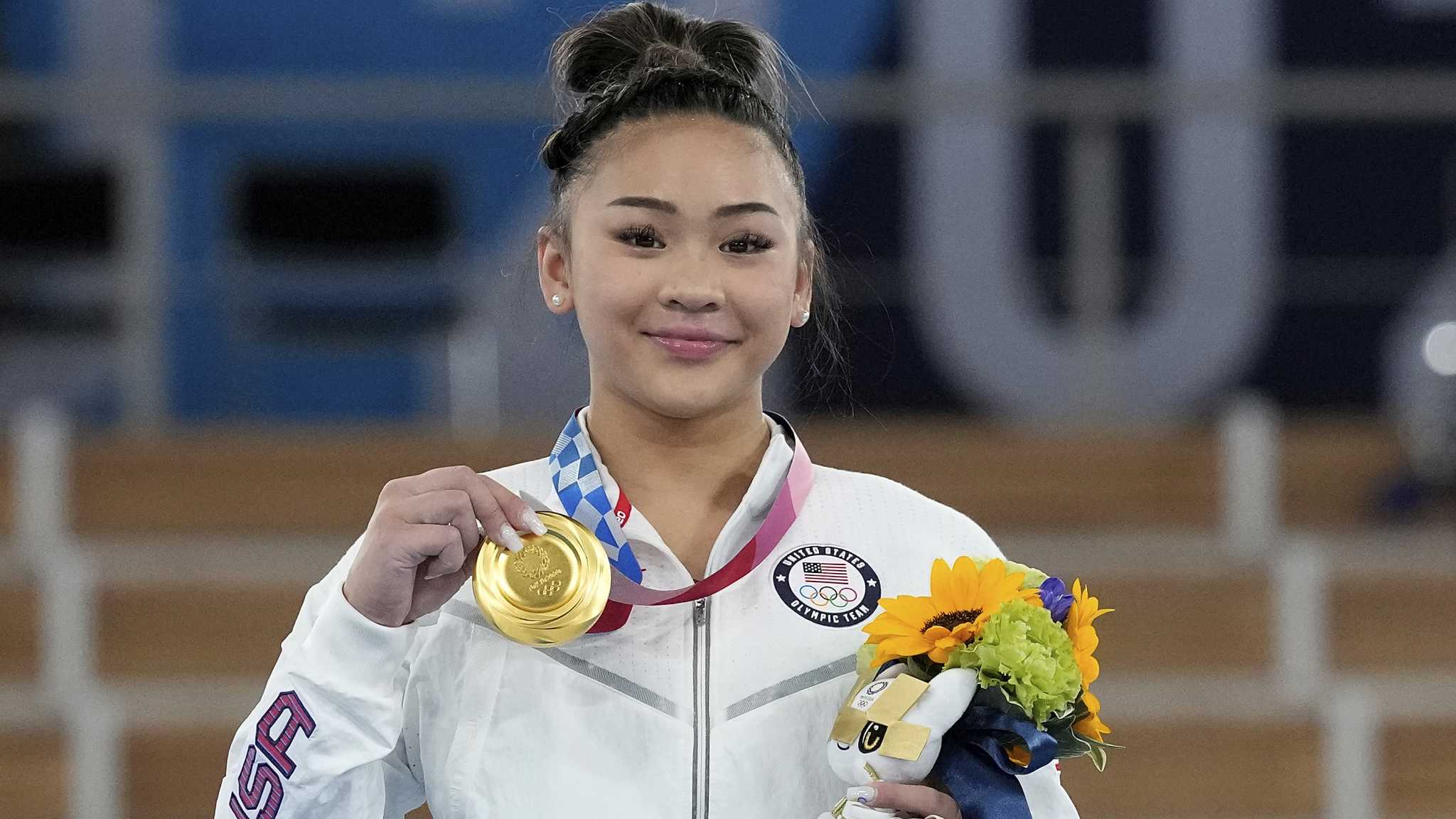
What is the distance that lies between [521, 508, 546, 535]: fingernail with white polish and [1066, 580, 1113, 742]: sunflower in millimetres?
449

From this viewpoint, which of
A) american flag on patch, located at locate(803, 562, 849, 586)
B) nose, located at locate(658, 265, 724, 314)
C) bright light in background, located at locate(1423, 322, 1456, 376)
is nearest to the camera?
nose, located at locate(658, 265, 724, 314)

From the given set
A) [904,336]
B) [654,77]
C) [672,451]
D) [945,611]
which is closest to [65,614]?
[904,336]

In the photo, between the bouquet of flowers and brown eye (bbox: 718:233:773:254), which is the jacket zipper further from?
brown eye (bbox: 718:233:773:254)

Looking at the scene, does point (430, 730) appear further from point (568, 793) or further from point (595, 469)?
point (595, 469)

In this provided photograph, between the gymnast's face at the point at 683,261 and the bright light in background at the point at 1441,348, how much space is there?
3.84 metres

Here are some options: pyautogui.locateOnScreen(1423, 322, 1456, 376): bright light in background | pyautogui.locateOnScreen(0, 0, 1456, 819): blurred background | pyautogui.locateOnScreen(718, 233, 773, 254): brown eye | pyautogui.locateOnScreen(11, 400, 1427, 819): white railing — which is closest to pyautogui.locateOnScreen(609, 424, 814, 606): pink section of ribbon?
pyautogui.locateOnScreen(718, 233, 773, 254): brown eye

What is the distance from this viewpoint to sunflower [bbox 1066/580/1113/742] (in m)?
1.55

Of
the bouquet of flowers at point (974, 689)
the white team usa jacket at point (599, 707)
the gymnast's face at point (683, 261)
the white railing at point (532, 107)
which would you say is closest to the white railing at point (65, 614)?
the white railing at point (532, 107)

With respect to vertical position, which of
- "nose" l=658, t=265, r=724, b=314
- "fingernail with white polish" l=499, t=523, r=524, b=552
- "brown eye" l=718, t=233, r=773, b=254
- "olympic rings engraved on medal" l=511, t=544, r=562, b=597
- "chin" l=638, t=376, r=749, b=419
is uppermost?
"brown eye" l=718, t=233, r=773, b=254

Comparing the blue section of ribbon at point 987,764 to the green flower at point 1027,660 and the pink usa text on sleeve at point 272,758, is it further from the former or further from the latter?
the pink usa text on sleeve at point 272,758

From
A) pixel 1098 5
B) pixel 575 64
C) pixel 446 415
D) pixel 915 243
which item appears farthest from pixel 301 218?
pixel 575 64

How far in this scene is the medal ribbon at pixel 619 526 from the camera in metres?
1.66

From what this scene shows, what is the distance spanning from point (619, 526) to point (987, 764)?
391mm

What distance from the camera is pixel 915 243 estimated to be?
18.4 ft
